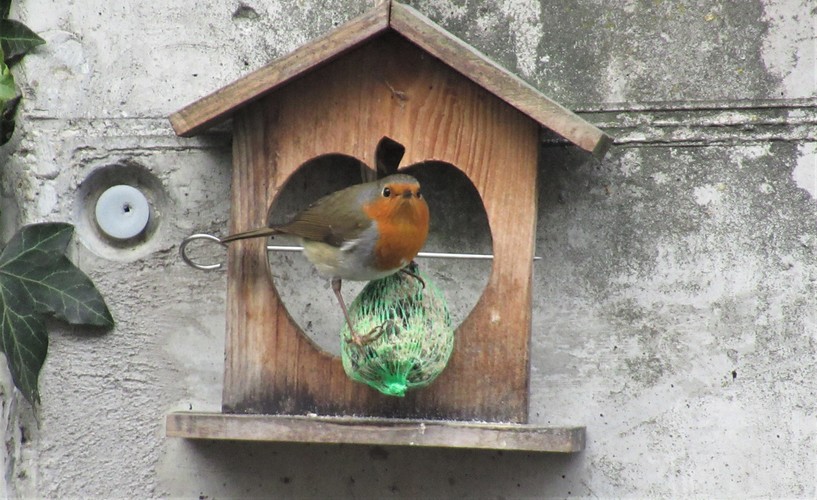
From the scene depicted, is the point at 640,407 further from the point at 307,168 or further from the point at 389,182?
the point at 307,168

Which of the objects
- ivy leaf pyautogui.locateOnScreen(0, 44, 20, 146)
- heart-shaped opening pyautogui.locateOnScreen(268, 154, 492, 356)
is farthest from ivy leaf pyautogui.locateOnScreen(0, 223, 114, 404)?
heart-shaped opening pyautogui.locateOnScreen(268, 154, 492, 356)

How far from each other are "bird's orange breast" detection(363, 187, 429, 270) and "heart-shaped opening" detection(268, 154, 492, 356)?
0.36 metres

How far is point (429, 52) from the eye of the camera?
2.94 metres

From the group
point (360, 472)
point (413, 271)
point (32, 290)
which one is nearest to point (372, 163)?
point (413, 271)

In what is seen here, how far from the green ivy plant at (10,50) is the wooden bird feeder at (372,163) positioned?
2.06 ft

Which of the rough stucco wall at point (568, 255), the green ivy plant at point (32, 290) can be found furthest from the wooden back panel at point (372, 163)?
the green ivy plant at point (32, 290)

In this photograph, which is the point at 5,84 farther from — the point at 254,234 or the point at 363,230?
the point at 363,230

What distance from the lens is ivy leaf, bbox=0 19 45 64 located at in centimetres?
339

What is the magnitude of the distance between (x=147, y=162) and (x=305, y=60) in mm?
725

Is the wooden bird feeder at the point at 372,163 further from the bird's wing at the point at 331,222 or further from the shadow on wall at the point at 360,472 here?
the shadow on wall at the point at 360,472

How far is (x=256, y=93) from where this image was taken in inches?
118

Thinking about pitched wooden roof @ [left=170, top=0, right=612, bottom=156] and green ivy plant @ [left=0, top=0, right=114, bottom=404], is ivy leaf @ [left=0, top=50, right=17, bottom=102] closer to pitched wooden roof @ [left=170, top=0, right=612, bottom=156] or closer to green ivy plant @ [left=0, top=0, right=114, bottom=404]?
green ivy plant @ [left=0, top=0, right=114, bottom=404]

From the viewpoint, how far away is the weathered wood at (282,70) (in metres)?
2.94

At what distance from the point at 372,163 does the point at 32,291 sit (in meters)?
1.02
